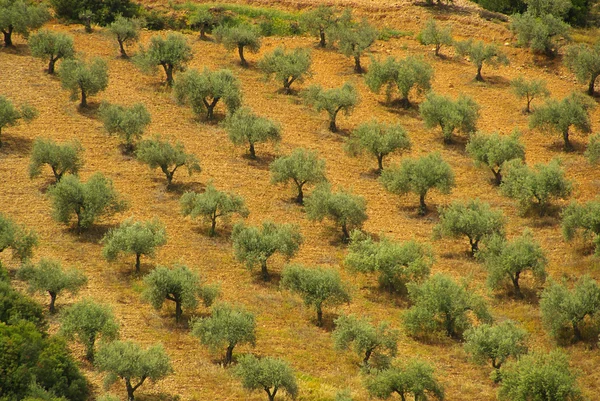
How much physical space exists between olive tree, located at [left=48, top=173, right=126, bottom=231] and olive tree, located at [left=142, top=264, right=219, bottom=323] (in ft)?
24.7

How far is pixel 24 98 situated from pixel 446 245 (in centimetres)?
2946

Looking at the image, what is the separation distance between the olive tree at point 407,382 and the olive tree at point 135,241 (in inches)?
541

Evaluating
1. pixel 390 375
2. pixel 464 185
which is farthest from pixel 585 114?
pixel 390 375

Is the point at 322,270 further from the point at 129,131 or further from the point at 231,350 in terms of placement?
the point at 129,131

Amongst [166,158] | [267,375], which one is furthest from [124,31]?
[267,375]

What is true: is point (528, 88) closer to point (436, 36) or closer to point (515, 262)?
point (436, 36)

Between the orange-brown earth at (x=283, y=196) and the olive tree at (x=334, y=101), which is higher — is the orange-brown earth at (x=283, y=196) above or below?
below

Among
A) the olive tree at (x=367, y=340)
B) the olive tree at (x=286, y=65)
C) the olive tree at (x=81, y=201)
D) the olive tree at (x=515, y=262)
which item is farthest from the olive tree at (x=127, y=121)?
the olive tree at (x=515, y=262)

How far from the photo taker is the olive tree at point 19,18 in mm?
74062

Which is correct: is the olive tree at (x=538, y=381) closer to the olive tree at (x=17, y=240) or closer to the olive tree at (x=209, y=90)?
the olive tree at (x=17, y=240)

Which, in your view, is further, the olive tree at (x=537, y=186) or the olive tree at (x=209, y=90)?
the olive tree at (x=209, y=90)

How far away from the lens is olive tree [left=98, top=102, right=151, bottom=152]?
60.5 metres

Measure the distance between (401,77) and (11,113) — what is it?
82.0ft

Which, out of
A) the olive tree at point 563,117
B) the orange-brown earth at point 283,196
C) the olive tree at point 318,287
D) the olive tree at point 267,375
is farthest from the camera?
the olive tree at point 563,117
